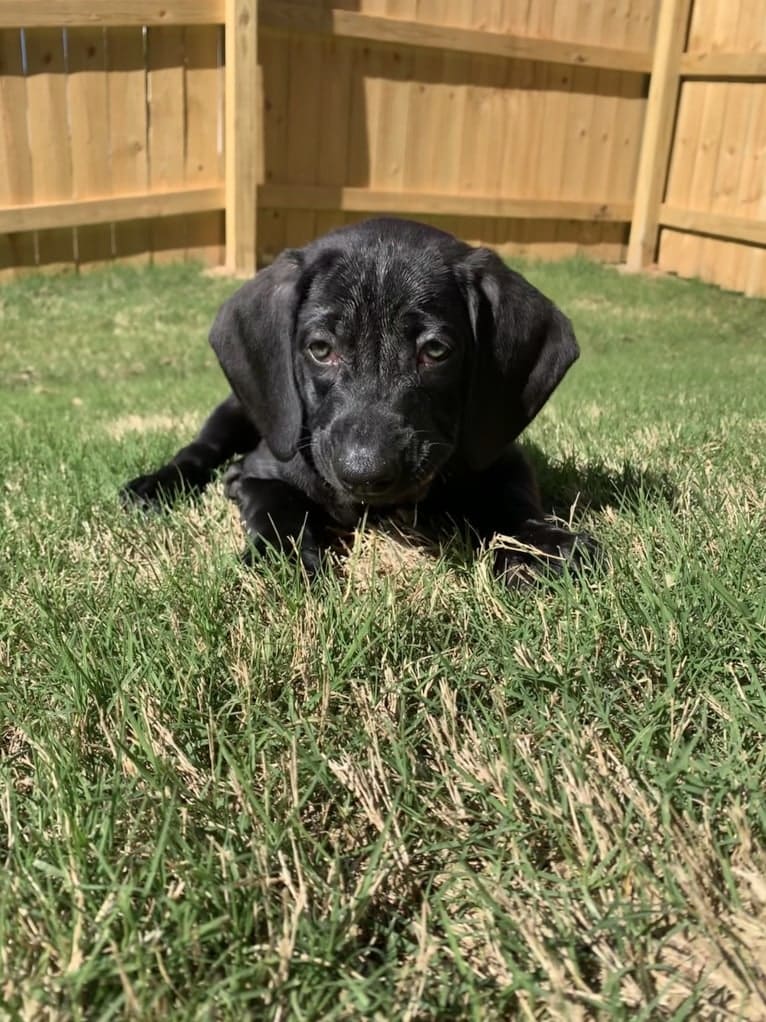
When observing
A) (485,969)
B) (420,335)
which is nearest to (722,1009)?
(485,969)

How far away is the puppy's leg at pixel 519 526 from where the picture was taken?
2.30 meters

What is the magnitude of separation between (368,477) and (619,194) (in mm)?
9968

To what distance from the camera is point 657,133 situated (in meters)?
10.3

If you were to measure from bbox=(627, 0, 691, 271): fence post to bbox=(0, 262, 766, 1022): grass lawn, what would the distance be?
8806 mm

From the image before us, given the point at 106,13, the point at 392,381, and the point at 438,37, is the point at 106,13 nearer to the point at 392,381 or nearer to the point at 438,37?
the point at 438,37

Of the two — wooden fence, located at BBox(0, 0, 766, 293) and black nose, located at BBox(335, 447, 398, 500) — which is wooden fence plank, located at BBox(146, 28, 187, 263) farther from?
black nose, located at BBox(335, 447, 398, 500)

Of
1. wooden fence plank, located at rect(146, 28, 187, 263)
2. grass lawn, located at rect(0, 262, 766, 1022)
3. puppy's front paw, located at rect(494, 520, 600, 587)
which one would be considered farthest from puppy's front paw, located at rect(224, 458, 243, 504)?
wooden fence plank, located at rect(146, 28, 187, 263)

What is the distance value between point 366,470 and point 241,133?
22.7 ft

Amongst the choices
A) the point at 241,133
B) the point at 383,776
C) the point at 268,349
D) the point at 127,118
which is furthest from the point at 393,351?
the point at 127,118

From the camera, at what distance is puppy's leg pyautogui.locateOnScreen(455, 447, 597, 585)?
230cm

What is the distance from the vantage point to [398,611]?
196cm

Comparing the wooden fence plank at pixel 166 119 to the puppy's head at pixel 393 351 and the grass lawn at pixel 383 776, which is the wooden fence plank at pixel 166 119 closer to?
the puppy's head at pixel 393 351

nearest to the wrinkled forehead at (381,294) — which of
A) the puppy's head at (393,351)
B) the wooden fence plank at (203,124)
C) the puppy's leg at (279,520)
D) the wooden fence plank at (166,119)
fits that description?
the puppy's head at (393,351)

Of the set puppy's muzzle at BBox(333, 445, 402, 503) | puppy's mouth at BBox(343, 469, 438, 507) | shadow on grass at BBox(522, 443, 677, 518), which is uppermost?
puppy's muzzle at BBox(333, 445, 402, 503)
